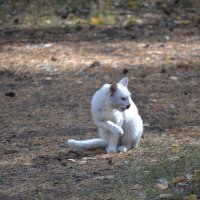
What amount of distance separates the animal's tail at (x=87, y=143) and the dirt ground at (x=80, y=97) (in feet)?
0.23

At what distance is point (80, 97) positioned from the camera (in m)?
8.38

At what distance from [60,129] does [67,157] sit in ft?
3.55

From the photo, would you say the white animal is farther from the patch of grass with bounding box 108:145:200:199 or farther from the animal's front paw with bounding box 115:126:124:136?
the patch of grass with bounding box 108:145:200:199

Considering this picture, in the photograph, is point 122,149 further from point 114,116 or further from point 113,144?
point 114,116

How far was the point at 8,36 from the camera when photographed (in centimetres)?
1161

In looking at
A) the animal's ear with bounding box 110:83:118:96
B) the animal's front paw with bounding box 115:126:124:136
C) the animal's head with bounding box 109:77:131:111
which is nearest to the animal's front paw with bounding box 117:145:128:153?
the animal's front paw with bounding box 115:126:124:136

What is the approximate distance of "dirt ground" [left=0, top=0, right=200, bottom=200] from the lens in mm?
5410

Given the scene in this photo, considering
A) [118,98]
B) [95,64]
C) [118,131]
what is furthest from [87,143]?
[95,64]

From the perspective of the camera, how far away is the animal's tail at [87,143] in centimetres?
601

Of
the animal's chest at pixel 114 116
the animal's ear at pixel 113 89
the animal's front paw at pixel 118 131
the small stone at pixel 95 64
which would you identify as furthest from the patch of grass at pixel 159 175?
the small stone at pixel 95 64

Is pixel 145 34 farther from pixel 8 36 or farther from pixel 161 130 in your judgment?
pixel 161 130

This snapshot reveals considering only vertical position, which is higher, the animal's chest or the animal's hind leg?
the animal's chest

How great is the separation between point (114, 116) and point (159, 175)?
976mm

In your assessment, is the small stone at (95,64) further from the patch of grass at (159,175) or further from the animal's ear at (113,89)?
the patch of grass at (159,175)
